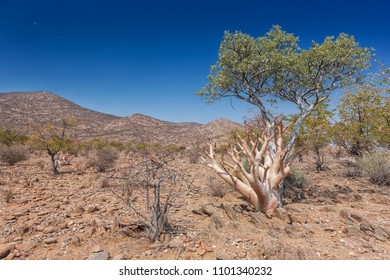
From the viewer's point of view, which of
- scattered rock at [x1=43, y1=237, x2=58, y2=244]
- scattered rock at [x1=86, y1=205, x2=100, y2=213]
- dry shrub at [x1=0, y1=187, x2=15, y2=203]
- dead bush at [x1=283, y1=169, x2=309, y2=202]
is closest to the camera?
scattered rock at [x1=43, y1=237, x2=58, y2=244]

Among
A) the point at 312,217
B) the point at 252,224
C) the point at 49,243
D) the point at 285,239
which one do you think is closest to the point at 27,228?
the point at 49,243

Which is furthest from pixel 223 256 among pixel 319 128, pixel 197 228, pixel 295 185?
pixel 319 128

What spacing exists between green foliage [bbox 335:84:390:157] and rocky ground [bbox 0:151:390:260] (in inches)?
164

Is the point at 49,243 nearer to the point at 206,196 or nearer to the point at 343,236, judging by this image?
the point at 206,196

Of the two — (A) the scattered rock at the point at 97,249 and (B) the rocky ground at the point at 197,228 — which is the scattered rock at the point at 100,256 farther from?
(A) the scattered rock at the point at 97,249

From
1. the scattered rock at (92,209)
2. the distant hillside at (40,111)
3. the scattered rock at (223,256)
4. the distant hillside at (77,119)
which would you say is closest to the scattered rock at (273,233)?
the scattered rock at (223,256)

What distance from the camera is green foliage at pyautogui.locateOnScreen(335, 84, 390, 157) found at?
446 inches

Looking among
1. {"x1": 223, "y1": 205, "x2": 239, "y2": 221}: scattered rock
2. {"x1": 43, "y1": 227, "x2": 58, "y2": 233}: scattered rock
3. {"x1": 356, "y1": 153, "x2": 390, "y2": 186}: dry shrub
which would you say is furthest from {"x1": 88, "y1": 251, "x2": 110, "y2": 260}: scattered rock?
{"x1": 356, "y1": 153, "x2": 390, "y2": 186}: dry shrub

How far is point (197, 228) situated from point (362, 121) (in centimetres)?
1303

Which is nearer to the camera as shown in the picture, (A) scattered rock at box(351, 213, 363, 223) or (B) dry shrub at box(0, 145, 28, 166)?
(A) scattered rock at box(351, 213, 363, 223)

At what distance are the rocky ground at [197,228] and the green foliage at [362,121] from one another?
164 inches

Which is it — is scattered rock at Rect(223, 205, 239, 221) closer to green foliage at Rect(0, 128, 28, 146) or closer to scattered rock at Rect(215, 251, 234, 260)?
scattered rock at Rect(215, 251, 234, 260)

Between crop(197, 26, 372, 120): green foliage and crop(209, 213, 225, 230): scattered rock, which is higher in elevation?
crop(197, 26, 372, 120): green foliage
